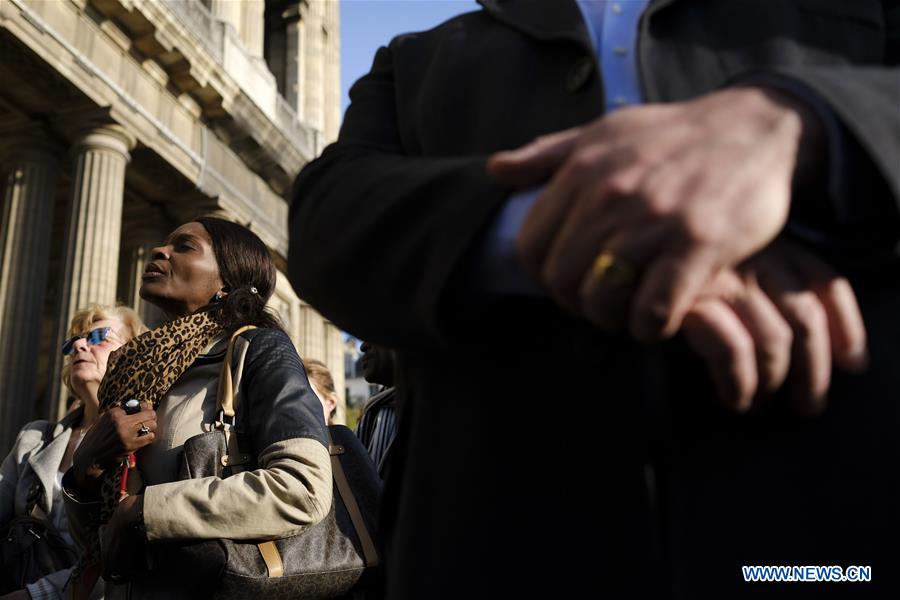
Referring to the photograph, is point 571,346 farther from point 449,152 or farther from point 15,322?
point 15,322

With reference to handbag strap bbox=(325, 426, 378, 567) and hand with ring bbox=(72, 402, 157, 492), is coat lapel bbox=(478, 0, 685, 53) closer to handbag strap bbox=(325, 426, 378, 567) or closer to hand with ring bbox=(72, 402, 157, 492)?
handbag strap bbox=(325, 426, 378, 567)

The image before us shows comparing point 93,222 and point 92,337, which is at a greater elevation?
point 93,222

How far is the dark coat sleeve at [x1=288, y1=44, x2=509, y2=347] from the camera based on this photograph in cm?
86

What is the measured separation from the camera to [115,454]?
104 inches

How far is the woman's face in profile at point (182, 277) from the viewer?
3230mm

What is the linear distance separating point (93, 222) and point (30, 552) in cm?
870

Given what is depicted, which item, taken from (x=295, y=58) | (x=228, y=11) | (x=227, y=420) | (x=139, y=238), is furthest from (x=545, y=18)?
(x=295, y=58)

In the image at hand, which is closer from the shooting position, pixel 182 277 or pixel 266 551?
pixel 266 551

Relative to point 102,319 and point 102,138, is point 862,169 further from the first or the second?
point 102,138

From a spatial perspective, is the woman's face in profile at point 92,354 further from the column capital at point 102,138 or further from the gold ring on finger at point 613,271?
the column capital at point 102,138

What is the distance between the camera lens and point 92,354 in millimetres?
4742

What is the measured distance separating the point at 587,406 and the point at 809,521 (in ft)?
A: 0.88

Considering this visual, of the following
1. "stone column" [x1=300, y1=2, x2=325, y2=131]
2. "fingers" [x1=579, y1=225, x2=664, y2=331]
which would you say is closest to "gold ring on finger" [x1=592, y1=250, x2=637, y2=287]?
"fingers" [x1=579, y1=225, x2=664, y2=331]

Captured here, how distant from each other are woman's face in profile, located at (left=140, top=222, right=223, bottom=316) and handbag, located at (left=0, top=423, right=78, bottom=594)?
1544 mm
